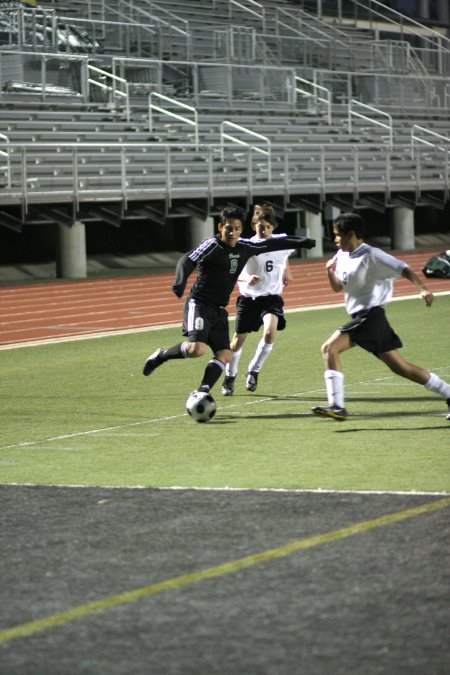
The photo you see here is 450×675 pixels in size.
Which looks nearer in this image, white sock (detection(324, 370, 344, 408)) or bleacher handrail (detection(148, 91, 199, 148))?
white sock (detection(324, 370, 344, 408))

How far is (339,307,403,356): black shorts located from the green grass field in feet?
2.10

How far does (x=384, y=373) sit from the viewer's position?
14.6 meters

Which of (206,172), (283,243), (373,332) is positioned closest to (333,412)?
(373,332)

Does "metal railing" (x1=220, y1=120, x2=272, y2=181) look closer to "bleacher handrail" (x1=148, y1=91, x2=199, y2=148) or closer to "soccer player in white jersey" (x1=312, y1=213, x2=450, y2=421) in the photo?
"bleacher handrail" (x1=148, y1=91, x2=199, y2=148)

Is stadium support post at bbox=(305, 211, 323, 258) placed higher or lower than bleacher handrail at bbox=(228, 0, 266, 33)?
lower

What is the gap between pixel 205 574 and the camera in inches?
242

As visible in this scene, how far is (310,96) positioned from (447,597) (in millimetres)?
34499

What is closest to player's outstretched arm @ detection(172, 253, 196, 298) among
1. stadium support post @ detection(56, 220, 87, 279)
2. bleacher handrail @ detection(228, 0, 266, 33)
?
stadium support post @ detection(56, 220, 87, 279)

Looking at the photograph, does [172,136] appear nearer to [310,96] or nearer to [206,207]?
[206,207]

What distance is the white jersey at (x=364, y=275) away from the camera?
10664 millimetres

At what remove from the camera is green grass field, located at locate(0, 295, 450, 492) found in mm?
8750

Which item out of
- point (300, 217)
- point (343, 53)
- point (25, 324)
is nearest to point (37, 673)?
point (25, 324)

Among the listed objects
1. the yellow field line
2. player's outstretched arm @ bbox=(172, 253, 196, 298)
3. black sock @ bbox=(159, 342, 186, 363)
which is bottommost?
the yellow field line

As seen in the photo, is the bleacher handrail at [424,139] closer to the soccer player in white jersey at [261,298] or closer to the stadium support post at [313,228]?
the stadium support post at [313,228]
